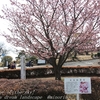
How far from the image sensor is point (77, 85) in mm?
4840

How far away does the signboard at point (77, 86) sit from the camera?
4820 millimetres

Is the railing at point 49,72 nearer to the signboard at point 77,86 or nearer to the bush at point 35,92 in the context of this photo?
the bush at point 35,92

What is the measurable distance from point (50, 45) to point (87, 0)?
2.44m

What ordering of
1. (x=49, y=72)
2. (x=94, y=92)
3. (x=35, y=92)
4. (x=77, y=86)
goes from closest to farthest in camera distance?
(x=77, y=86)
(x=35, y=92)
(x=94, y=92)
(x=49, y=72)

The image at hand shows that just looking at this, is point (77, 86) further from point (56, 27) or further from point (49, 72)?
point (49, 72)

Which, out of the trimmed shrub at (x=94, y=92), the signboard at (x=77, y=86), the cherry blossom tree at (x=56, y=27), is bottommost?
the trimmed shrub at (x=94, y=92)

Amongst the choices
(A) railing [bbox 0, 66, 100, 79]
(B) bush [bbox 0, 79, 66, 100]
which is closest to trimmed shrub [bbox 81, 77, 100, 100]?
(B) bush [bbox 0, 79, 66, 100]

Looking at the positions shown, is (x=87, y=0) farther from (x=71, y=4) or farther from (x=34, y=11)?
(x=34, y=11)

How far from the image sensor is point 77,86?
15.9ft

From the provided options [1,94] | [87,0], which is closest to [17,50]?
[87,0]

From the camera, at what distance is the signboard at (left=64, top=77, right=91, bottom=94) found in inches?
190

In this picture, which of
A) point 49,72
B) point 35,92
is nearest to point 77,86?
point 35,92

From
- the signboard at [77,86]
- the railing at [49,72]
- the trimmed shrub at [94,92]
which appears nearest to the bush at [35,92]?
the signboard at [77,86]

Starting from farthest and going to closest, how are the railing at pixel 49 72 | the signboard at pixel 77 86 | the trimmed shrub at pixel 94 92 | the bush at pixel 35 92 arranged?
the railing at pixel 49 72, the trimmed shrub at pixel 94 92, the bush at pixel 35 92, the signboard at pixel 77 86
